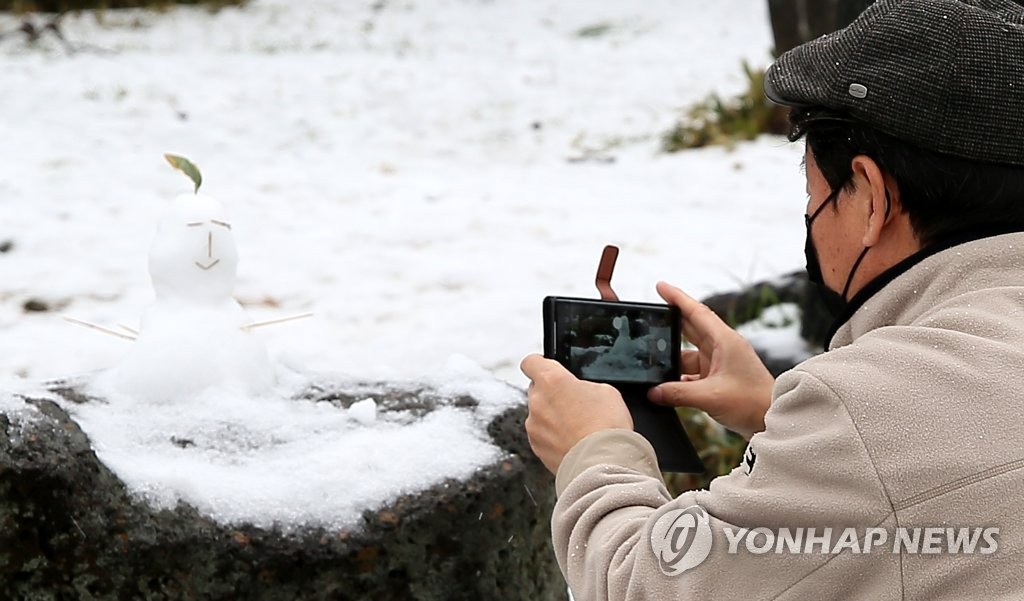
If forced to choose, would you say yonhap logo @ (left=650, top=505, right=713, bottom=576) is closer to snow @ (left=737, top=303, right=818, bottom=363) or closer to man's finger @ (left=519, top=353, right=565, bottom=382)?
man's finger @ (left=519, top=353, right=565, bottom=382)

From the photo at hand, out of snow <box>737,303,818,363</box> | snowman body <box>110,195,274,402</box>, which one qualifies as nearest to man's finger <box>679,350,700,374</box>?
snowman body <box>110,195,274,402</box>

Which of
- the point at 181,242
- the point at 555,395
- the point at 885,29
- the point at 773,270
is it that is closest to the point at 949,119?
the point at 885,29

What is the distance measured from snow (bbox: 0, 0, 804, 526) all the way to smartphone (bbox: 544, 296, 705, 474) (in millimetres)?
407

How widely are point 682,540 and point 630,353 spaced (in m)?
0.54

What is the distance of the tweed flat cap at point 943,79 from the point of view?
1229 mm

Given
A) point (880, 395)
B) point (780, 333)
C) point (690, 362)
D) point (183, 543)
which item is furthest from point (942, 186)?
point (780, 333)

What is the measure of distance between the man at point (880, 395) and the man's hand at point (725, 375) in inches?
11.1

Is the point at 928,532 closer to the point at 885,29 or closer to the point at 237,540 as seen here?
the point at 885,29

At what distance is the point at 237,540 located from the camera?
1747 millimetres

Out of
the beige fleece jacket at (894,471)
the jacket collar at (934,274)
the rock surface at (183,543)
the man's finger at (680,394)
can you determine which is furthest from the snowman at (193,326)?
the jacket collar at (934,274)

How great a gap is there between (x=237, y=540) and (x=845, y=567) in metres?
1.02

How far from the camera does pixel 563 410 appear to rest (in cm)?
150

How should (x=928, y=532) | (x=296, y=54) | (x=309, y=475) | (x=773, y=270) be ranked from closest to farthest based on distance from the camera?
(x=928, y=532) < (x=309, y=475) < (x=773, y=270) < (x=296, y=54)

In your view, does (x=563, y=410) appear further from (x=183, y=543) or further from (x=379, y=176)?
(x=379, y=176)
